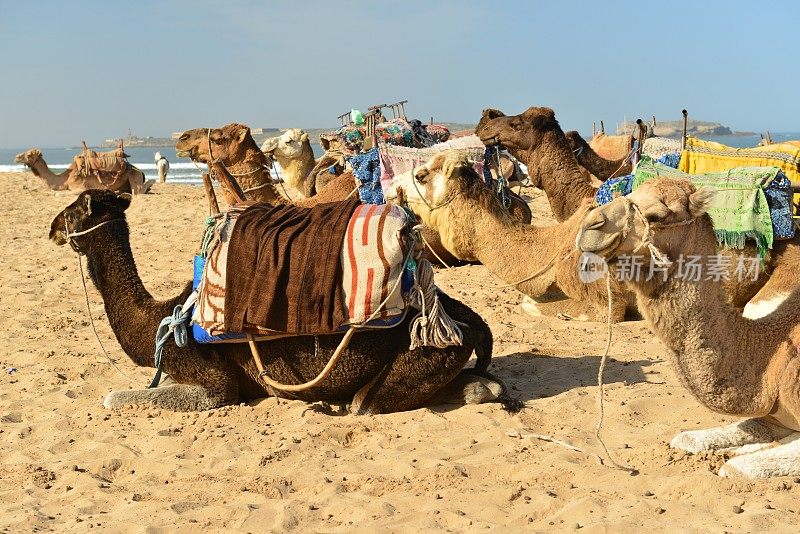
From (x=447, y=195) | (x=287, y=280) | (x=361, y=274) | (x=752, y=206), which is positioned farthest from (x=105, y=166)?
(x=752, y=206)

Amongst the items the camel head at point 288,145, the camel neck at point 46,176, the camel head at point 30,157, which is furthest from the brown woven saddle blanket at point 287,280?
the camel neck at point 46,176

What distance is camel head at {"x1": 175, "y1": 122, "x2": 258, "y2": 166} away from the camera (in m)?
9.52

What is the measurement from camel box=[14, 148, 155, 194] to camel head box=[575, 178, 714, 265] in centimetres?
2038

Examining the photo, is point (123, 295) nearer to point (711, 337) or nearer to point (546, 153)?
point (711, 337)

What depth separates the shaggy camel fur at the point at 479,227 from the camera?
22.5ft

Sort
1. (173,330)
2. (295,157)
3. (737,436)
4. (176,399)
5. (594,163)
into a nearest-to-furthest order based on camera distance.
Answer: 1. (737,436)
2. (173,330)
3. (176,399)
4. (594,163)
5. (295,157)

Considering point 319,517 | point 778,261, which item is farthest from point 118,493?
point 778,261

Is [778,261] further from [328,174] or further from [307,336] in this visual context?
[328,174]

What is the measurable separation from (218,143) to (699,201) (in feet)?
21.9

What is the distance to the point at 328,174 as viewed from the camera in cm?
1199

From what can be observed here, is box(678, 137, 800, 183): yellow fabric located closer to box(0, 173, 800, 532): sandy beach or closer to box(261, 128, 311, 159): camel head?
box(0, 173, 800, 532): sandy beach

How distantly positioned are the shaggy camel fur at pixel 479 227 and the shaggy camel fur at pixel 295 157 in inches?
209

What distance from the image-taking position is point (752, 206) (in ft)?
18.7

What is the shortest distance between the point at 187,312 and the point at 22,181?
22.1m
